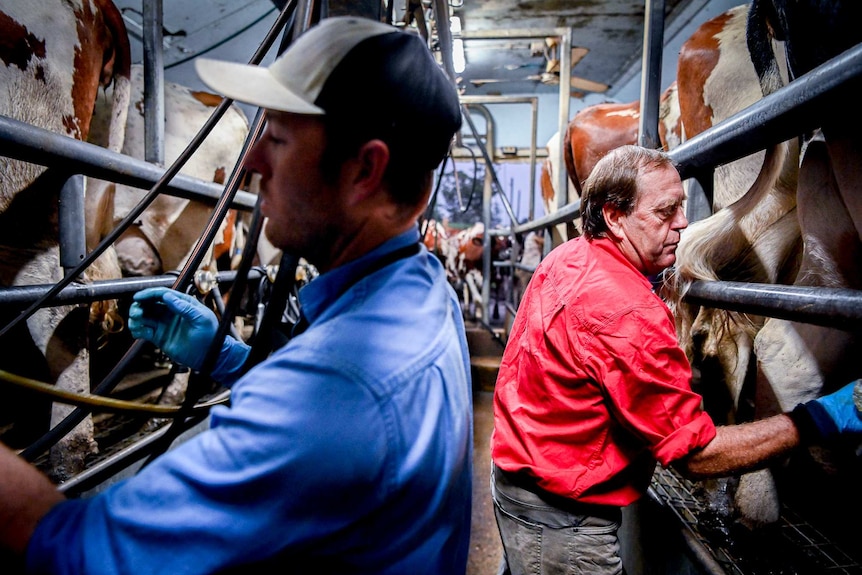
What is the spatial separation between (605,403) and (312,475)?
990 millimetres

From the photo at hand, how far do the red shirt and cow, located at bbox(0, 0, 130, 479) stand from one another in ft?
6.47

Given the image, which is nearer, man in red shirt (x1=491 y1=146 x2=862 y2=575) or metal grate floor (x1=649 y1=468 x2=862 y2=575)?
man in red shirt (x1=491 y1=146 x2=862 y2=575)

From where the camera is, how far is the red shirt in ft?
3.79

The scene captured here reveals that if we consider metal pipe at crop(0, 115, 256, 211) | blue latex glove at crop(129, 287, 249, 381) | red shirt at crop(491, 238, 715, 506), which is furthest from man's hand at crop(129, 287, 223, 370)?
red shirt at crop(491, 238, 715, 506)

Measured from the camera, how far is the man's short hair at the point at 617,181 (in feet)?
4.57

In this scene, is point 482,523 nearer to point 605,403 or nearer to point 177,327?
point 605,403

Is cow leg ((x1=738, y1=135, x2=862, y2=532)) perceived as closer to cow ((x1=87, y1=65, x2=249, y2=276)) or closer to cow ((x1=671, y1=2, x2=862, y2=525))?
cow ((x1=671, y1=2, x2=862, y2=525))

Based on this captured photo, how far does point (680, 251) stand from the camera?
5.03 ft

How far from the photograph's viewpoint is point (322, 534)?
584mm

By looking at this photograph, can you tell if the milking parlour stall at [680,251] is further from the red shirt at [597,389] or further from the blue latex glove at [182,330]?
the red shirt at [597,389]

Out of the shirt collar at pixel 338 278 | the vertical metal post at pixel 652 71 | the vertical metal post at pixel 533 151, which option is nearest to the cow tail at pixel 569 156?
the vertical metal post at pixel 533 151

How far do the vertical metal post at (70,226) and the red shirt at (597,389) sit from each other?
62.1 inches

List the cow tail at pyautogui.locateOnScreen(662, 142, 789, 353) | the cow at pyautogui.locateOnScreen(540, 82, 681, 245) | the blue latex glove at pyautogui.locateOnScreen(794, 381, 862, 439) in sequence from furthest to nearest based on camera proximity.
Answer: the cow at pyautogui.locateOnScreen(540, 82, 681, 245)
the cow tail at pyautogui.locateOnScreen(662, 142, 789, 353)
the blue latex glove at pyautogui.locateOnScreen(794, 381, 862, 439)

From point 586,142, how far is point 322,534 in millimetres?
3983
